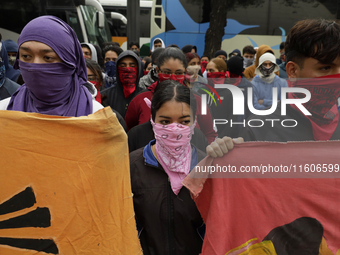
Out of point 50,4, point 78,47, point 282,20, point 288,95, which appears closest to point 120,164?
point 78,47

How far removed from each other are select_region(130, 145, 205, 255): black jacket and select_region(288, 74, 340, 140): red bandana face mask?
0.80 m

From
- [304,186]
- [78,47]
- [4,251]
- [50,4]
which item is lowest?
[4,251]

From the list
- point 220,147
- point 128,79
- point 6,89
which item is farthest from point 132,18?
point 220,147

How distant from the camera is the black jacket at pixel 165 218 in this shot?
6.20 feet

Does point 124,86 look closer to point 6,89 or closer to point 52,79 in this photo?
point 6,89

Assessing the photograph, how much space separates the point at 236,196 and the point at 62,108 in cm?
108

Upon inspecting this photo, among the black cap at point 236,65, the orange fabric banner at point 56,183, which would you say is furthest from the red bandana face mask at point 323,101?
the black cap at point 236,65

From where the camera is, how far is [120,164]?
68.5 inches

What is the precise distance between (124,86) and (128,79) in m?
0.10

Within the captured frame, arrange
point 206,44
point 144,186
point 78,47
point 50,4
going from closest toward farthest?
point 144,186 → point 78,47 → point 50,4 → point 206,44

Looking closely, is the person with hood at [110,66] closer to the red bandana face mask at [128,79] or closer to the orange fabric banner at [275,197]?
the red bandana face mask at [128,79]

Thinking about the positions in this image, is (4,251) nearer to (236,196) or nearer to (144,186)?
(144,186)

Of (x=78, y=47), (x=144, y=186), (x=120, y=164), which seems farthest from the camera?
(x=78, y=47)

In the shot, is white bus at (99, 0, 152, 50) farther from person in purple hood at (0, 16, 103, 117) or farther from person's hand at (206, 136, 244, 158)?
person's hand at (206, 136, 244, 158)
